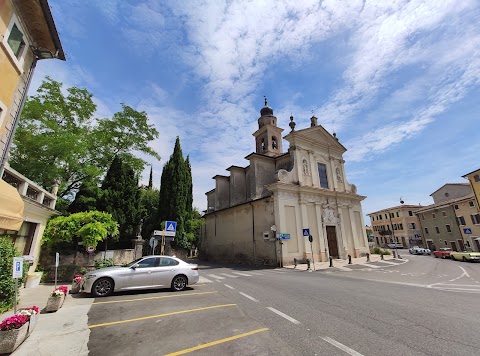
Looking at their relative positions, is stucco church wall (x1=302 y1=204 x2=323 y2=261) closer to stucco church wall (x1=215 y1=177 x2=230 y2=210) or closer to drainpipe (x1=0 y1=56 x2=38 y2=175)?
stucco church wall (x1=215 y1=177 x2=230 y2=210)

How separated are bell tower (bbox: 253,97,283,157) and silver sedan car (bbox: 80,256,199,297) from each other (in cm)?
2414

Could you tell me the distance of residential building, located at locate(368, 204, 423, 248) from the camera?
2073 inches

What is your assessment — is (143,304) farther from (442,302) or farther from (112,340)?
(442,302)

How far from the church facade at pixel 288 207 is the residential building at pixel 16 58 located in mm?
17443

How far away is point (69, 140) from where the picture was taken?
14898 millimetres

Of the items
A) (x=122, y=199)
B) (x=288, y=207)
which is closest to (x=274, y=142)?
(x=288, y=207)

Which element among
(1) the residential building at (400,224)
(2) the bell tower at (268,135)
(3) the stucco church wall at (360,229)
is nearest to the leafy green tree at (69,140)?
(2) the bell tower at (268,135)

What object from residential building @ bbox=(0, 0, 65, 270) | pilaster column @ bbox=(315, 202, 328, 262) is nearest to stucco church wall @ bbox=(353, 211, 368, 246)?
pilaster column @ bbox=(315, 202, 328, 262)

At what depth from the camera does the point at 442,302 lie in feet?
22.8

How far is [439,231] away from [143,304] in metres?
52.1

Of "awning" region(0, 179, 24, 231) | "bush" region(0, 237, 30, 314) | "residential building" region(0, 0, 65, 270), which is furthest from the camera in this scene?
"bush" region(0, 237, 30, 314)

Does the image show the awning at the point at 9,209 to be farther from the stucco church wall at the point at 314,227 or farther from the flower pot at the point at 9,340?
the stucco church wall at the point at 314,227

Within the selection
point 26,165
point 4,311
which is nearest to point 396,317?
point 4,311

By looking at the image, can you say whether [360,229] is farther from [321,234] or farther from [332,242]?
[321,234]
